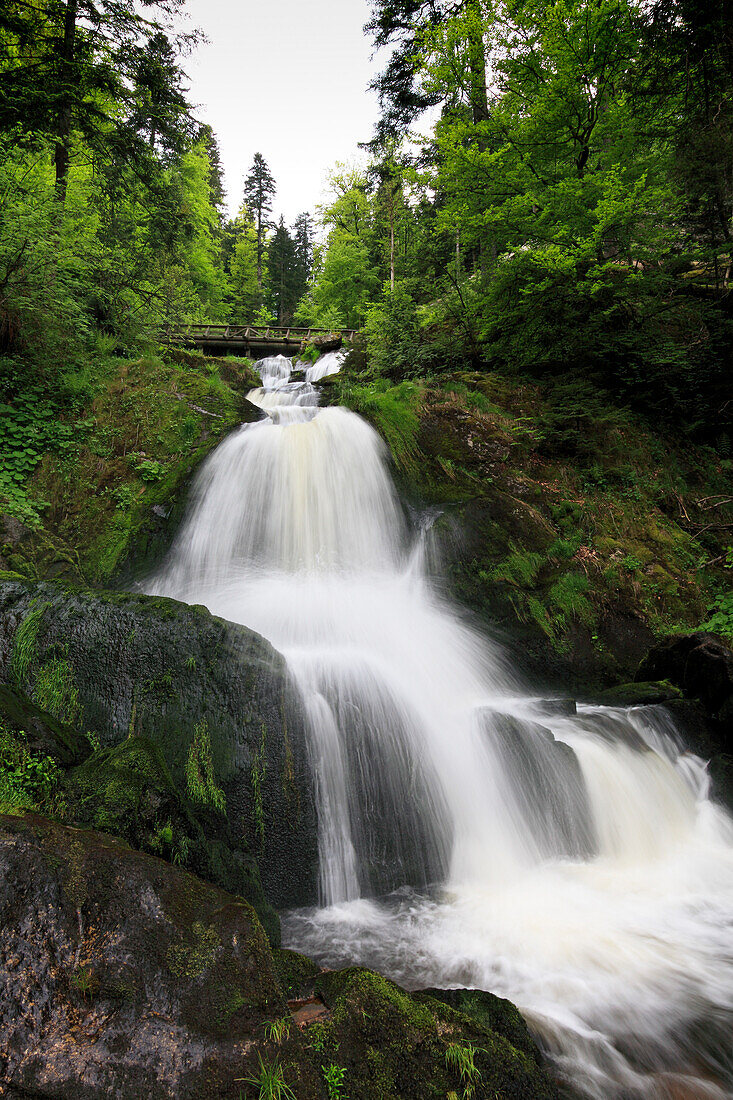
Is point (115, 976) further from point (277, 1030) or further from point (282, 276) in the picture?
point (282, 276)

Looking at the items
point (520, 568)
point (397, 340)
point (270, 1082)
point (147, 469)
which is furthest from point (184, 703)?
point (397, 340)

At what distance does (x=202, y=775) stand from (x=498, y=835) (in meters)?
2.55

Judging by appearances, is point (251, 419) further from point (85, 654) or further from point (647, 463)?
point (647, 463)

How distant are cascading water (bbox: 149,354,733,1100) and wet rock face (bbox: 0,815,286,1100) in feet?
5.59

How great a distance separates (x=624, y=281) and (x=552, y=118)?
9.50 ft

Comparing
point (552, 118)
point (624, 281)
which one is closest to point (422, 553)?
point (624, 281)

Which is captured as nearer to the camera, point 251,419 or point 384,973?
point 384,973

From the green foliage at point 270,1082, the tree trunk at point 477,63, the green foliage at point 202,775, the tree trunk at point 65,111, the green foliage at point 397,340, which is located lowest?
the green foliage at point 202,775

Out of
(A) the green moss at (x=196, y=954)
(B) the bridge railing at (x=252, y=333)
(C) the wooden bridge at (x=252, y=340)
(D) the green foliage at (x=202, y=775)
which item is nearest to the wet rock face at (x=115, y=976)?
(A) the green moss at (x=196, y=954)

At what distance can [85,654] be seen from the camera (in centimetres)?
356

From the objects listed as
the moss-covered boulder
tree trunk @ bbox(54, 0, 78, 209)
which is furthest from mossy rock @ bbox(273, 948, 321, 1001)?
tree trunk @ bbox(54, 0, 78, 209)

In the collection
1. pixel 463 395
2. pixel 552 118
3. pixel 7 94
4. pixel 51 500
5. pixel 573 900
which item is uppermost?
pixel 552 118

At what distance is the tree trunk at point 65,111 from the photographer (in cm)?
668

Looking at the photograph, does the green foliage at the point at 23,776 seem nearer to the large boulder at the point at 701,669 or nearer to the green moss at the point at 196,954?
the green moss at the point at 196,954
